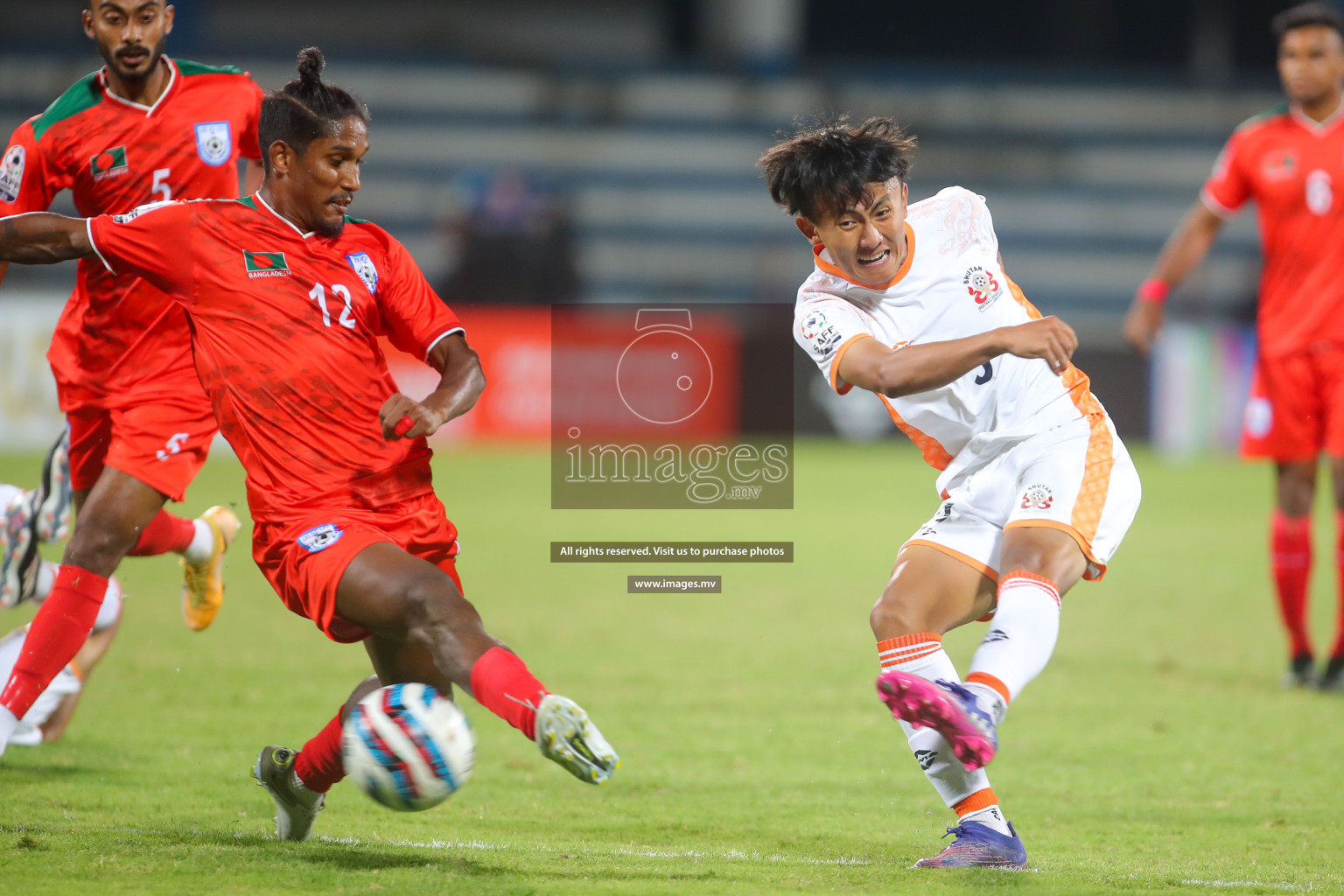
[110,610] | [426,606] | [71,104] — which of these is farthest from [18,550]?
[426,606]

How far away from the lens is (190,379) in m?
4.65

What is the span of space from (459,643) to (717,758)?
6.38 feet

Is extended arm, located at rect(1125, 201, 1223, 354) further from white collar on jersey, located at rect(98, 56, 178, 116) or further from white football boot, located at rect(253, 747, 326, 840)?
white football boot, located at rect(253, 747, 326, 840)

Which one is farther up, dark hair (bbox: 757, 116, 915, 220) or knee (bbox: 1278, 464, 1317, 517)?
dark hair (bbox: 757, 116, 915, 220)

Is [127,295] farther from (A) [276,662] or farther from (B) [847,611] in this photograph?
(B) [847,611]

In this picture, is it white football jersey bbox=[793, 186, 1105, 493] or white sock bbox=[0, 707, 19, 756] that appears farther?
white sock bbox=[0, 707, 19, 756]

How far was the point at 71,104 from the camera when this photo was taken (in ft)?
15.2

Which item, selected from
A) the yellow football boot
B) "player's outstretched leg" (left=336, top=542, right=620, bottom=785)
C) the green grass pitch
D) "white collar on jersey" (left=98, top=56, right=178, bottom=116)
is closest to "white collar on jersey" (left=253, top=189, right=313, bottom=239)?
"player's outstretched leg" (left=336, top=542, right=620, bottom=785)

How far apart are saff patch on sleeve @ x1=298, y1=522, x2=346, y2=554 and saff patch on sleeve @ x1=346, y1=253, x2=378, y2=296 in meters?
0.64

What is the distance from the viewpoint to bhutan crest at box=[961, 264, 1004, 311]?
157 inches

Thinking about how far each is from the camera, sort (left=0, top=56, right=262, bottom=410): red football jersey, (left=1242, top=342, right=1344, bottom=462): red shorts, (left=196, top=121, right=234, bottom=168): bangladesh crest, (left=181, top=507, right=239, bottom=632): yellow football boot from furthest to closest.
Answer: (left=1242, top=342, right=1344, bottom=462): red shorts < (left=181, top=507, right=239, bottom=632): yellow football boot < (left=196, top=121, right=234, bottom=168): bangladesh crest < (left=0, top=56, right=262, bottom=410): red football jersey

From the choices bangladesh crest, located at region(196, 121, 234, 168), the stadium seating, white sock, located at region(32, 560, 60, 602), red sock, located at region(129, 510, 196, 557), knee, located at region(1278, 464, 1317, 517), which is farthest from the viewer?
the stadium seating

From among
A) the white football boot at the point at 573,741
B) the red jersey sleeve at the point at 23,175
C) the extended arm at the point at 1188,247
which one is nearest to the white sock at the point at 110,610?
the red jersey sleeve at the point at 23,175

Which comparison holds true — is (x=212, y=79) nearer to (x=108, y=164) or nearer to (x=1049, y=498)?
(x=108, y=164)
